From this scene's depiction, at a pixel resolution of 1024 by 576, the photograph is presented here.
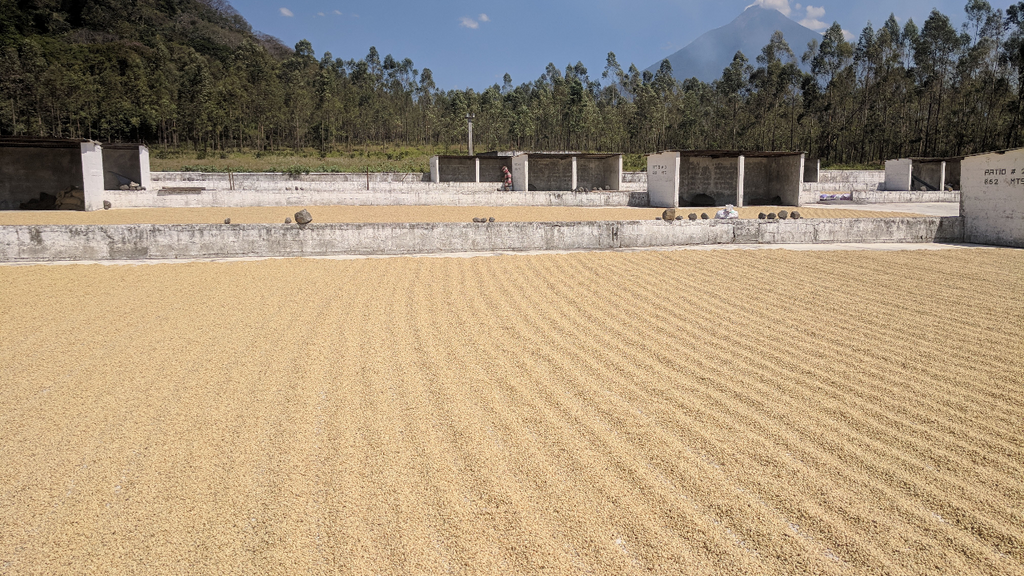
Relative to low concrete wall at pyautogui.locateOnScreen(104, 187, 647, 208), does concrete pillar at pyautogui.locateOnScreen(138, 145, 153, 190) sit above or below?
above

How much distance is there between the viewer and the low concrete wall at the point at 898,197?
26625mm

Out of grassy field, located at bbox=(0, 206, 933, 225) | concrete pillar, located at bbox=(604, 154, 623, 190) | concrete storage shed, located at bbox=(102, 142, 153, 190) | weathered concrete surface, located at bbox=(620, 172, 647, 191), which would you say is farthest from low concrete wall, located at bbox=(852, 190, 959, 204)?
concrete storage shed, located at bbox=(102, 142, 153, 190)

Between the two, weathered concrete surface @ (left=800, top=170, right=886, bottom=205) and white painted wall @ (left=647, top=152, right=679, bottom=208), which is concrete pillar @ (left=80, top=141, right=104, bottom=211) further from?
weathered concrete surface @ (left=800, top=170, right=886, bottom=205)

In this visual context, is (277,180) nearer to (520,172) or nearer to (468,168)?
(468,168)

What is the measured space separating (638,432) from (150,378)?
4189 millimetres

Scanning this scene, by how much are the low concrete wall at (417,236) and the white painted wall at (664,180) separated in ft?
33.2

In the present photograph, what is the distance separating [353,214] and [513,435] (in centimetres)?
1656

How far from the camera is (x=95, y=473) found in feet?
12.0

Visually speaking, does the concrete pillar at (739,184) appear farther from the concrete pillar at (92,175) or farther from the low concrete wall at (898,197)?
the concrete pillar at (92,175)

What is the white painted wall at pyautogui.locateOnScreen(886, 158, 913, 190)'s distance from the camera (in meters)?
31.1

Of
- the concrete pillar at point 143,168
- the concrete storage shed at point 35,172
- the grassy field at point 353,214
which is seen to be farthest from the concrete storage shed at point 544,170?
the concrete storage shed at point 35,172

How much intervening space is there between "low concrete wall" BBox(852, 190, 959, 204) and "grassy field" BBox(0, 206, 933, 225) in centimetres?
381

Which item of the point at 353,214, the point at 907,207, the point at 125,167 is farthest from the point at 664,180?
the point at 125,167

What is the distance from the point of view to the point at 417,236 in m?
11.8
